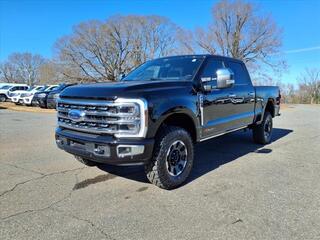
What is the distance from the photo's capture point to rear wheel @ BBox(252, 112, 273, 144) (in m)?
8.05

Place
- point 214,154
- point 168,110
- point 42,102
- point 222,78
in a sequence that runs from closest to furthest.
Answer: point 168,110
point 222,78
point 214,154
point 42,102

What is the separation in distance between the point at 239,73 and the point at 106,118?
391 centimetres

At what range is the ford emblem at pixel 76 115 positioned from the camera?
4.37m

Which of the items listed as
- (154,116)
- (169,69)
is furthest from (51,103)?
(154,116)

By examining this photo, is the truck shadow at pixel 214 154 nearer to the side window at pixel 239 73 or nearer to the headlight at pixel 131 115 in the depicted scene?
the headlight at pixel 131 115

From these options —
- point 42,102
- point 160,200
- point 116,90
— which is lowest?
point 160,200

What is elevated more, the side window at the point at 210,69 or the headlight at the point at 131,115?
the side window at the point at 210,69

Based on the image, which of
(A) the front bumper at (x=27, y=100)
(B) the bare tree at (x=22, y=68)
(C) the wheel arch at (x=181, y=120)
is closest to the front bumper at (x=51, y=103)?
(A) the front bumper at (x=27, y=100)

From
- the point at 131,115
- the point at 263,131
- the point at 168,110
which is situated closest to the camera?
the point at 131,115

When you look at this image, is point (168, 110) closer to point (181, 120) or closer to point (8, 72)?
point (181, 120)

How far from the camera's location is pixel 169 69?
574cm

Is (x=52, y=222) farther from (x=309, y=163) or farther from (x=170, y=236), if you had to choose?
(x=309, y=163)

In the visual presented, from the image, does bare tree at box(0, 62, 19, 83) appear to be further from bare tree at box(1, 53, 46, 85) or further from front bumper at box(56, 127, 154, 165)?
front bumper at box(56, 127, 154, 165)

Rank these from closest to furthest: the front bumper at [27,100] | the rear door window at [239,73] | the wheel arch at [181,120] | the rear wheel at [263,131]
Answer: the wheel arch at [181,120] < the rear door window at [239,73] < the rear wheel at [263,131] < the front bumper at [27,100]
